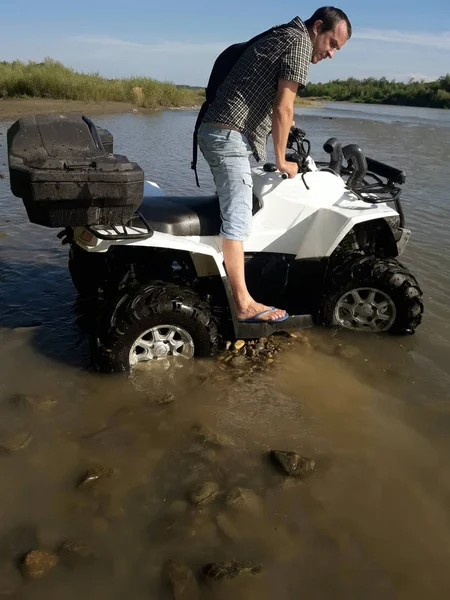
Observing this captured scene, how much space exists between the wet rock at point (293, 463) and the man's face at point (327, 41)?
2496mm

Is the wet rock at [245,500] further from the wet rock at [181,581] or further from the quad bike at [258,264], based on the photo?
the quad bike at [258,264]

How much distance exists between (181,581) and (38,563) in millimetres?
612

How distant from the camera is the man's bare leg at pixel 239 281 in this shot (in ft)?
11.6

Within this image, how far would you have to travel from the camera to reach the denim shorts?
11.2 ft

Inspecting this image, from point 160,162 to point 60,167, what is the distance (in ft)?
30.2

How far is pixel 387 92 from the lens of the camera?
64188 millimetres

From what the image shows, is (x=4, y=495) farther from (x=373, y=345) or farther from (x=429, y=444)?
(x=373, y=345)

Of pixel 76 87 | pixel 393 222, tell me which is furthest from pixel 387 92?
pixel 393 222

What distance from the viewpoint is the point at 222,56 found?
3.49 meters

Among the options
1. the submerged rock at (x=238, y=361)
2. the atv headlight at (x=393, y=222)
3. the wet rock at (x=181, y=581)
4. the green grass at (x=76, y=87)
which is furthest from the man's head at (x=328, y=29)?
the green grass at (x=76, y=87)

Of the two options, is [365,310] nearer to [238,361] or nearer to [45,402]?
[238,361]

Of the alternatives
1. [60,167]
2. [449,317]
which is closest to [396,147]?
[449,317]

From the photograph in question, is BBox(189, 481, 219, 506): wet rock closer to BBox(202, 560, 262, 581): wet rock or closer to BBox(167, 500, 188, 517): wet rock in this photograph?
BBox(167, 500, 188, 517): wet rock

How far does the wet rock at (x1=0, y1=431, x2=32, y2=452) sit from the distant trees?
5094 cm
